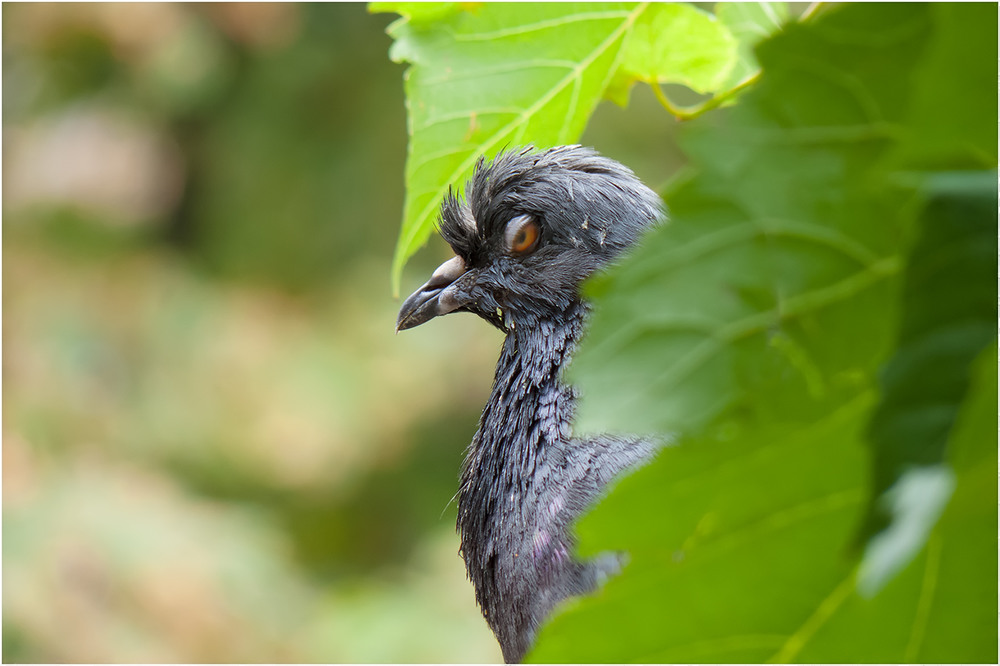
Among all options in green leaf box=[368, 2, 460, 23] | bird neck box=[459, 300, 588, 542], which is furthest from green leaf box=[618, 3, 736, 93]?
bird neck box=[459, 300, 588, 542]

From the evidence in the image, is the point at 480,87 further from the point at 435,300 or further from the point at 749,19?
the point at 435,300

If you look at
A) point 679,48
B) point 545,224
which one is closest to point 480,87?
point 679,48

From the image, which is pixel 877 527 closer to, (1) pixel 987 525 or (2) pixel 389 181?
(1) pixel 987 525

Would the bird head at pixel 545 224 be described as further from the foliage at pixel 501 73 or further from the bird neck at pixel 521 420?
the foliage at pixel 501 73

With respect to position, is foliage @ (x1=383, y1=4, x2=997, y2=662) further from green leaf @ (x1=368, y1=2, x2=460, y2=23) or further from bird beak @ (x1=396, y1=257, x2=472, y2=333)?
bird beak @ (x1=396, y1=257, x2=472, y2=333)

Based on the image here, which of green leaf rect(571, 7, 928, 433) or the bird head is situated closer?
green leaf rect(571, 7, 928, 433)

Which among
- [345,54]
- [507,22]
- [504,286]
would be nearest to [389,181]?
[345,54]

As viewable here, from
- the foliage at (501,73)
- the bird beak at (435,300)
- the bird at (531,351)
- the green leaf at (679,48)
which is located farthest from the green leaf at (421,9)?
the bird beak at (435,300)
